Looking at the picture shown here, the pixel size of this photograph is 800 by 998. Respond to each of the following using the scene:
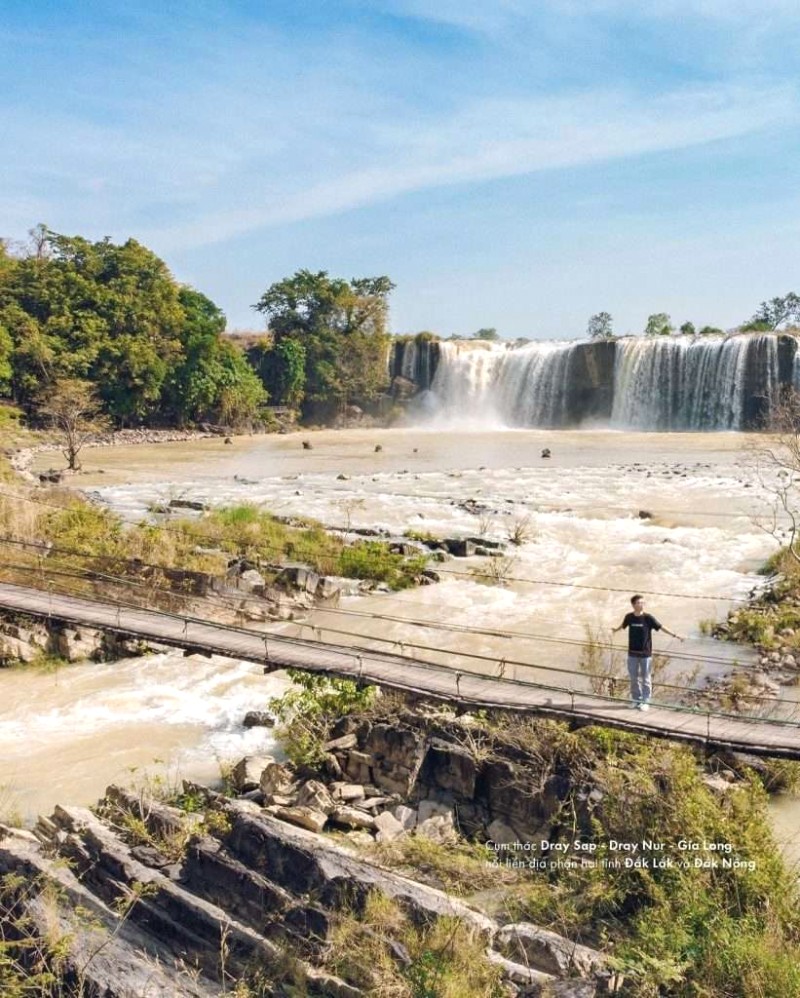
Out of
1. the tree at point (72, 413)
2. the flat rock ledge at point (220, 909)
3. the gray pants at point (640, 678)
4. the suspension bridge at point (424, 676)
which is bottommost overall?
the flat rock ledge at point (220, 909)

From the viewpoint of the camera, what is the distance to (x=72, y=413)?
29.8 m

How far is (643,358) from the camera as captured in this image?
4512 cm

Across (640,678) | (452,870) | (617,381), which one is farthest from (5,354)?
(452,870)

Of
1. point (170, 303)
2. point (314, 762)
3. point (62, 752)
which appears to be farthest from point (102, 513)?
point (170, 303)

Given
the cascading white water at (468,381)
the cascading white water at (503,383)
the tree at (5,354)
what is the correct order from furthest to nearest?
the cascading white water at (468,381), the cascading white water at (503,383), the tree at (5,354)

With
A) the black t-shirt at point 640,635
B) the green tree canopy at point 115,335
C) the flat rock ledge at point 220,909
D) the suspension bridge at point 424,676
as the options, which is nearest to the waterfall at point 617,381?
the green tree canopy at point 115,335

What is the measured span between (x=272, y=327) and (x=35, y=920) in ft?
180

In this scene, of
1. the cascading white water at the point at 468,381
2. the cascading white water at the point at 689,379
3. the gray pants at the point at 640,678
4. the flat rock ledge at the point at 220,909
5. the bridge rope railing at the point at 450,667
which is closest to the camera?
the flat rock ledge at the point at 220,909

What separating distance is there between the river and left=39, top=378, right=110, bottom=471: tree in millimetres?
1335

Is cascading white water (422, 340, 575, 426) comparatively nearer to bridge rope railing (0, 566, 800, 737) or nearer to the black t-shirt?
bridge rope railing (0, 566, 800, 737)

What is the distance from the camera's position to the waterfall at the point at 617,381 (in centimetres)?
4144

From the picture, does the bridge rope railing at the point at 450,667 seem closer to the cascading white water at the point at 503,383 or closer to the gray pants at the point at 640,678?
the gray pants at the point at 640,678

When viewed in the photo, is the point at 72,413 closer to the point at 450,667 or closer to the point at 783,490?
the point at 783,490

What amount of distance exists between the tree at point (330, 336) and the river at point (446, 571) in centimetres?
1778
